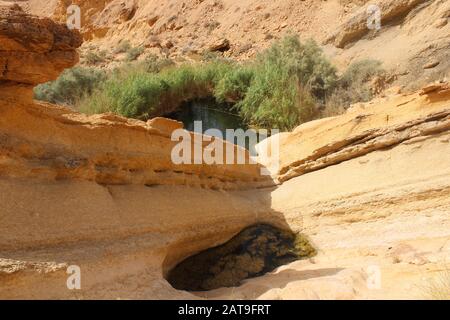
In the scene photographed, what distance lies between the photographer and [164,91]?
8.04 metres

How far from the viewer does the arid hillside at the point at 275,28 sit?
26.5 ft

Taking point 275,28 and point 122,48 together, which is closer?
point 275,28

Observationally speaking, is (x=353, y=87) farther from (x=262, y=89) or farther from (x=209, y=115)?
(x=209, y=115)

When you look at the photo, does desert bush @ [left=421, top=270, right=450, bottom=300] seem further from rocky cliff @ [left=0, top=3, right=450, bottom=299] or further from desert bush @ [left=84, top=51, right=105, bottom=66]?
desert bush @ [left=84, top=51, right=105, bottom=66]

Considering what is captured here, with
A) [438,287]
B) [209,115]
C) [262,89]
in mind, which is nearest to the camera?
[438,287]

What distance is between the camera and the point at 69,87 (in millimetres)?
8609

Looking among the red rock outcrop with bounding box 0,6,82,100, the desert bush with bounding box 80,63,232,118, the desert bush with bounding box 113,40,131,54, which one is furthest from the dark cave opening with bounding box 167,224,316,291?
the desert bush with bounding box 113,40,131,54

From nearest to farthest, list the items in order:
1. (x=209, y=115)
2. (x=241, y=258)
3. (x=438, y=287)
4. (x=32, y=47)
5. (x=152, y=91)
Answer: (x=438, y=287) → (x=32, y=47) → (x=241, y=258) → (x=152, y=91) → (x=209, y=115)

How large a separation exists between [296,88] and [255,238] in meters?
3.83

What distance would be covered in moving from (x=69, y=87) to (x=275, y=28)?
664 centimetres

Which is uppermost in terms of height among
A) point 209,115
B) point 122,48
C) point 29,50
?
point 122,48

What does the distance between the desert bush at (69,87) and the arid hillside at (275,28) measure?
3.73 meters

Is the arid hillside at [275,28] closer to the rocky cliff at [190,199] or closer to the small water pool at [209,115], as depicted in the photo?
the small water pool at [209,115]

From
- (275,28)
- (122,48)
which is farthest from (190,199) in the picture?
(122,48)
